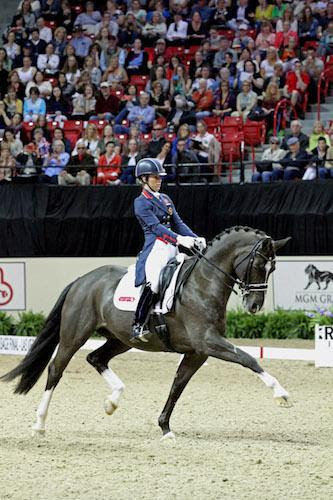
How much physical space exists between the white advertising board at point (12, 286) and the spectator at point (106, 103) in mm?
3419

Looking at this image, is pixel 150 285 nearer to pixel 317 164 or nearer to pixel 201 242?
pixel 201 242

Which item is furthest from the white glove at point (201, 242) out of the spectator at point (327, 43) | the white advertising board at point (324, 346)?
the spectator at point (327, 43)

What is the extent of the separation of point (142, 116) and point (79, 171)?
74.2 inches

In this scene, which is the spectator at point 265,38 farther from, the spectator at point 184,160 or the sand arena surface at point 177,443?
the sand arena surface at point 177,443

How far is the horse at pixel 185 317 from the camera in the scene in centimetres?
802

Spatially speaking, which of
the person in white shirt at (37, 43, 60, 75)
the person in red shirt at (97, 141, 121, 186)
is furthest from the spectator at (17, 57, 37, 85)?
the person in red shirt at (97, 141, 121, 186)

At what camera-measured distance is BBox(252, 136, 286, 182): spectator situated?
15297 millimetres

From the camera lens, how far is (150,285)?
834cm

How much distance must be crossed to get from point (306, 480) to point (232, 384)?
17.3 ft

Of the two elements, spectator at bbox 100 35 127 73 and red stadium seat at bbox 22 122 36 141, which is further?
spectator at bbox 100 35 127 73

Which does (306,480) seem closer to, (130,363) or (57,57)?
(130,363)

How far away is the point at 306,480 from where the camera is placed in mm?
6488

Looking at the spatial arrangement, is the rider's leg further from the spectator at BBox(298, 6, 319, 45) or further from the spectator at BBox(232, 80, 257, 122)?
the spectator at BBox(298, 6, 319, 45)

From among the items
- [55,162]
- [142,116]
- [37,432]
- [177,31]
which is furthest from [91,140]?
[37,432]
